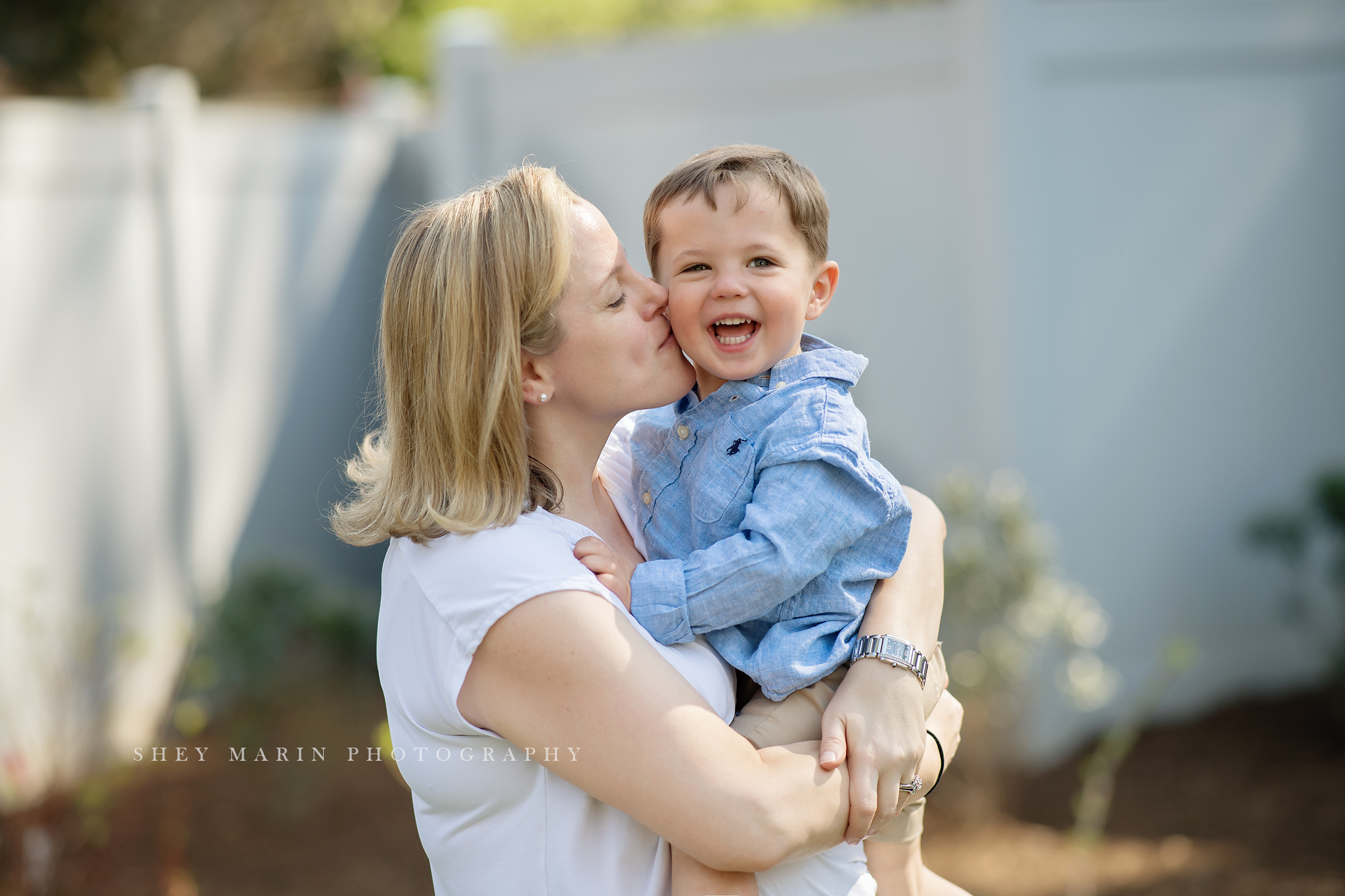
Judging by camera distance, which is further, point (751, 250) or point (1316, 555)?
point (1316, 555)

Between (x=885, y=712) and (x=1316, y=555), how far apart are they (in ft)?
13.7

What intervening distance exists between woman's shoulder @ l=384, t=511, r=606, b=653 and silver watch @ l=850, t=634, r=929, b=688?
1.33 ft

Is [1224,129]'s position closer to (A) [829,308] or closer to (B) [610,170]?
(A) [829,308]

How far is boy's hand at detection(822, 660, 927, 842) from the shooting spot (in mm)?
1571

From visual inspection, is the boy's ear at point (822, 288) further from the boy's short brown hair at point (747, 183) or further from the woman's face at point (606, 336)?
the woman's face at point (606, 336)

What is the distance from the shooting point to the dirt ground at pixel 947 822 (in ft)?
13.3

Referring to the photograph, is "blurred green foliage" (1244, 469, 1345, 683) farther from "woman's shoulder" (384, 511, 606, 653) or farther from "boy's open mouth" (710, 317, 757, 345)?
"woman's shoulder" (384, 511, 606, 653)

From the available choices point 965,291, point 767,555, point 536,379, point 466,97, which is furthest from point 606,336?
point 466,97

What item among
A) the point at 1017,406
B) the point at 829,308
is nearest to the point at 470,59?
the point at 829,308

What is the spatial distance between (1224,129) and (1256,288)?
2.17 feet

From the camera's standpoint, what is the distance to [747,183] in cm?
180

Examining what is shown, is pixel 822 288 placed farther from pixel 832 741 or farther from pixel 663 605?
pixel 832 741

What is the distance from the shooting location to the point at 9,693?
4516mm

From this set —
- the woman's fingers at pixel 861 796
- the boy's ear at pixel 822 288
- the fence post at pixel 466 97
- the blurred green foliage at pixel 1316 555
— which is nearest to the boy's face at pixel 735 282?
→ the boy's ear at pixel 822 288
